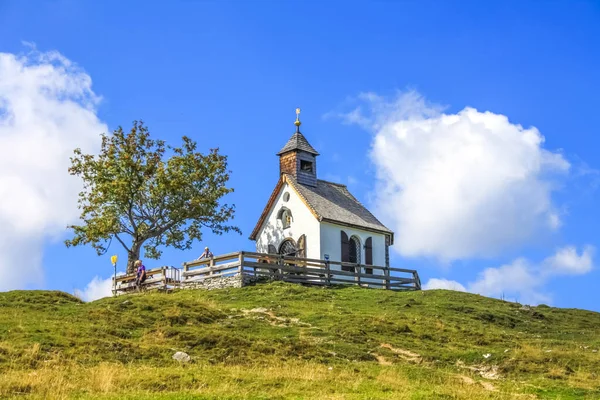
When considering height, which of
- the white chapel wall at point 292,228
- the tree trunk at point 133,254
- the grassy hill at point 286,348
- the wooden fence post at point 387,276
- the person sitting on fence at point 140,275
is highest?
the white chapel wall at point 292,228

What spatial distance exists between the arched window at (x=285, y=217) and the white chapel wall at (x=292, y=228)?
20 cm

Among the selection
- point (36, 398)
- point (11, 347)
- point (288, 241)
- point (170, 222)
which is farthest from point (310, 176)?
point (36, 398)

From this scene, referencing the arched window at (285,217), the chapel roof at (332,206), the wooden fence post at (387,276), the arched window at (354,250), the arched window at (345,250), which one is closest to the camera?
the wooden fence post at (387,276)

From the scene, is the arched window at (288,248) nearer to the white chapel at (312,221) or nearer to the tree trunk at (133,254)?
the white chapel at (312,221)

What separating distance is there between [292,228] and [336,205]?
3.44 m

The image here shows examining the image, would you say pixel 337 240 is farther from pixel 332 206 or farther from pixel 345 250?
pixel 332 206

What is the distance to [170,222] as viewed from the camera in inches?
1992

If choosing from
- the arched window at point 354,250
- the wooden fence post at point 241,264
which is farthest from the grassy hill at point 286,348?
the arched window at point 354,250

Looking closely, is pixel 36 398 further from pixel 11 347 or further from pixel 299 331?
pixel 299 331

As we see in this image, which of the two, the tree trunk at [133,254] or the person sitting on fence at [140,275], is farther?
the tree trunk at [133,254]

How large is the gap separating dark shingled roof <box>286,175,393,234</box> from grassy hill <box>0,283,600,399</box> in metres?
11.1

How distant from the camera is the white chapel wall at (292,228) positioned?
48.6 m

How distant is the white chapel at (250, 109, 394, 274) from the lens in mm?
48875

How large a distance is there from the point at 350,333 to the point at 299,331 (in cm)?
184
